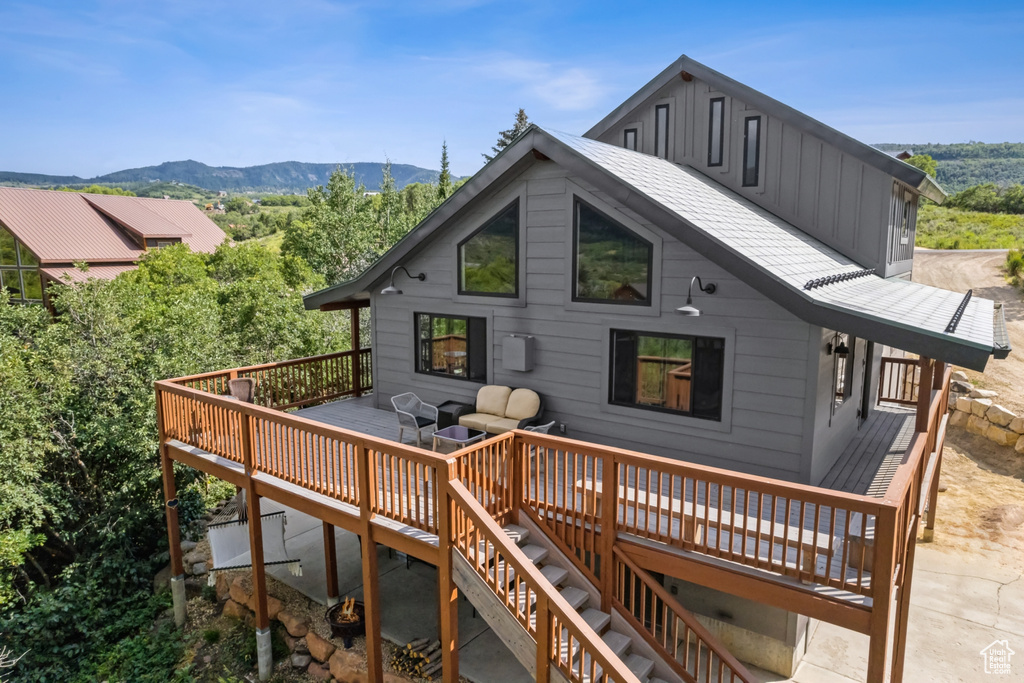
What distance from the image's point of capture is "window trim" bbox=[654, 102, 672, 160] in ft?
36.5

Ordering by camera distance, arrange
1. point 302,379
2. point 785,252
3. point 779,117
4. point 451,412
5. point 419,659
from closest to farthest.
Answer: point 419,659 < point 785,252 < point 451,412 < point 779,117 < point 302,379

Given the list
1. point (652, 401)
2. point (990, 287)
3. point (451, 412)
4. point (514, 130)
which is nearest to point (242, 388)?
point (451, 412)

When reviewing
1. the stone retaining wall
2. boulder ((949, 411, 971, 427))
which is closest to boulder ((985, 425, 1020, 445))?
the stone retaining wall

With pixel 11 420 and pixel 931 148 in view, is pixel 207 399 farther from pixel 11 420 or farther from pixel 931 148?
pixel 931 148

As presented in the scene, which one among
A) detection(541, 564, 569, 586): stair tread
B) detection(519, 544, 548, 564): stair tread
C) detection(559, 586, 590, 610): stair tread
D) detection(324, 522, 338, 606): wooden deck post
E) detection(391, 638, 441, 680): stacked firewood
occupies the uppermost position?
detection(519, 544, 548, 564): stair tread

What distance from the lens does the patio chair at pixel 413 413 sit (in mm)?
8617

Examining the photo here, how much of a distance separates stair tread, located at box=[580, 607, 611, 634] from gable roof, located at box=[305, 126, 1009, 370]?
349cm

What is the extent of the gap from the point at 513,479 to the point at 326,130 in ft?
403

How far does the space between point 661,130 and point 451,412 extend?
20.9 ft

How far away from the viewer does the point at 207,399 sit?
27.9 feet

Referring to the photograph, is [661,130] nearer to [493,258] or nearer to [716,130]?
[716,130]

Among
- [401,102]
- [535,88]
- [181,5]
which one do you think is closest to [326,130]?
[401,102]

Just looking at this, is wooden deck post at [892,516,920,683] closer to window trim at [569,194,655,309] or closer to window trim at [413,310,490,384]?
window trim at [569,194,655,309]

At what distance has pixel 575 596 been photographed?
5938 millimetres
